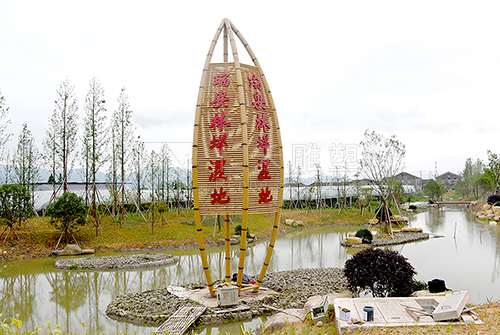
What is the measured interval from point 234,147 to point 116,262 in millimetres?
5587

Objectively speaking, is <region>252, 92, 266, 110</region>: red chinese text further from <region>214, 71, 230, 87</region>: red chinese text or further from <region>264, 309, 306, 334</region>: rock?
<region>264, 309, 306, 334</region>: rock

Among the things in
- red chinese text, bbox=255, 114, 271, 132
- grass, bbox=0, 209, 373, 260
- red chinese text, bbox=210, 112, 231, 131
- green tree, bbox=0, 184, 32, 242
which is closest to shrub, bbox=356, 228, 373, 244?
grass, bbox=0, 209, 373, 260

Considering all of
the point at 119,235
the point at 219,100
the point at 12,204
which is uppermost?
the point at 219,100

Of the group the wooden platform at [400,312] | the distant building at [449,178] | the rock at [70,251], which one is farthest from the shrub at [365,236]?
the distant building at [449,178]

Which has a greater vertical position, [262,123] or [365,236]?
[262,123]

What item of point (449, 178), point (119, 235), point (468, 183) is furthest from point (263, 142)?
point (449, 178)

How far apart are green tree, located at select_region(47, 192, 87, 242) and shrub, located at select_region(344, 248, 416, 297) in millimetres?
8882

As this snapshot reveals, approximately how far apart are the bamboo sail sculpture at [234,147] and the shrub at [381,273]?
1508mm

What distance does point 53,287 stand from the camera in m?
6.93

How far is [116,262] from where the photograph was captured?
28.9ft

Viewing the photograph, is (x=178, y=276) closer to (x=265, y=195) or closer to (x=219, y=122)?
(x=265, y=195)

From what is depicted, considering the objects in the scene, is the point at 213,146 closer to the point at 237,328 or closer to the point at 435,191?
the point at 237,328

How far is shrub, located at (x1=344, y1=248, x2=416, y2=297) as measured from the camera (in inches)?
196

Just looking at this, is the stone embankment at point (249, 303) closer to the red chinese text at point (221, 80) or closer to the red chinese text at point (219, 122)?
the red chinese text at point (219, 122)
